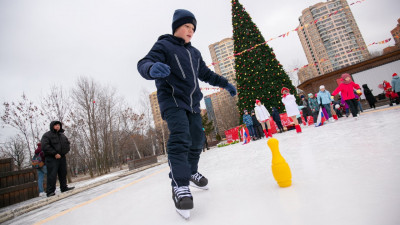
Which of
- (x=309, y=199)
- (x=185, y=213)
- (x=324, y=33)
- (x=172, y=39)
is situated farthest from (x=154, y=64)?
(x=324, y=33)

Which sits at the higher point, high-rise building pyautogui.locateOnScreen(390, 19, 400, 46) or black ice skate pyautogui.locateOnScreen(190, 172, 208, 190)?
high-rise building pyautogui.locateOnScreen(390, 19, 400, 46)

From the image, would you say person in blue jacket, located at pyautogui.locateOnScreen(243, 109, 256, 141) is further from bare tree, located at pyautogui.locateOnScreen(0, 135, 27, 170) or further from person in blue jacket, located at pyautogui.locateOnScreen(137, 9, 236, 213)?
bare tree, located at pyautogui.locateOnScreen(0, 135, 27, 170)

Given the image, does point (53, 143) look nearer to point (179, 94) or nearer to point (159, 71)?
point (179, 94)

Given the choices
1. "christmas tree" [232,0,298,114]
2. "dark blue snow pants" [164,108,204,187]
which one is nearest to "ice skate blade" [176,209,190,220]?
"dark blue snow pants" [164,108,204,187]

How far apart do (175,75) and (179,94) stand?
19 cm

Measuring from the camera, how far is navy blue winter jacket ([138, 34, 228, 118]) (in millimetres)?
1617

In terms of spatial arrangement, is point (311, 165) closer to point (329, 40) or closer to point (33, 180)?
point (33, 180)

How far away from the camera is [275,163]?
1456 millimetres

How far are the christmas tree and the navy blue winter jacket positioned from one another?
12751mm

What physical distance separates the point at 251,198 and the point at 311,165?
0.88 meters

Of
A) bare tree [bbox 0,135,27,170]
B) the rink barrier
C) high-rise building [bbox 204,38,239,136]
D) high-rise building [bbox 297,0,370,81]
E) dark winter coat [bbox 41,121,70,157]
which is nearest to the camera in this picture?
dark winter coat [bbox 41,121,70,157]

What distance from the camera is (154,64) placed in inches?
54.8

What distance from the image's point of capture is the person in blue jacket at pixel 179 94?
142 centimetres

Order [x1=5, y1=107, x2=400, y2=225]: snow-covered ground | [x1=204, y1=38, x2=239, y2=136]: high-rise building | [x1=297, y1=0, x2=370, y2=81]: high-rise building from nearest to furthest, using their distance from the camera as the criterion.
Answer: [x1=5, y1=107, x2=400, y2=225]: snow-covered ground → [x1=204, y1=38, x2=239, y2=136]: high-rise building → [x1=297, y1=0, x2=370, y2=81]: high-rise building
